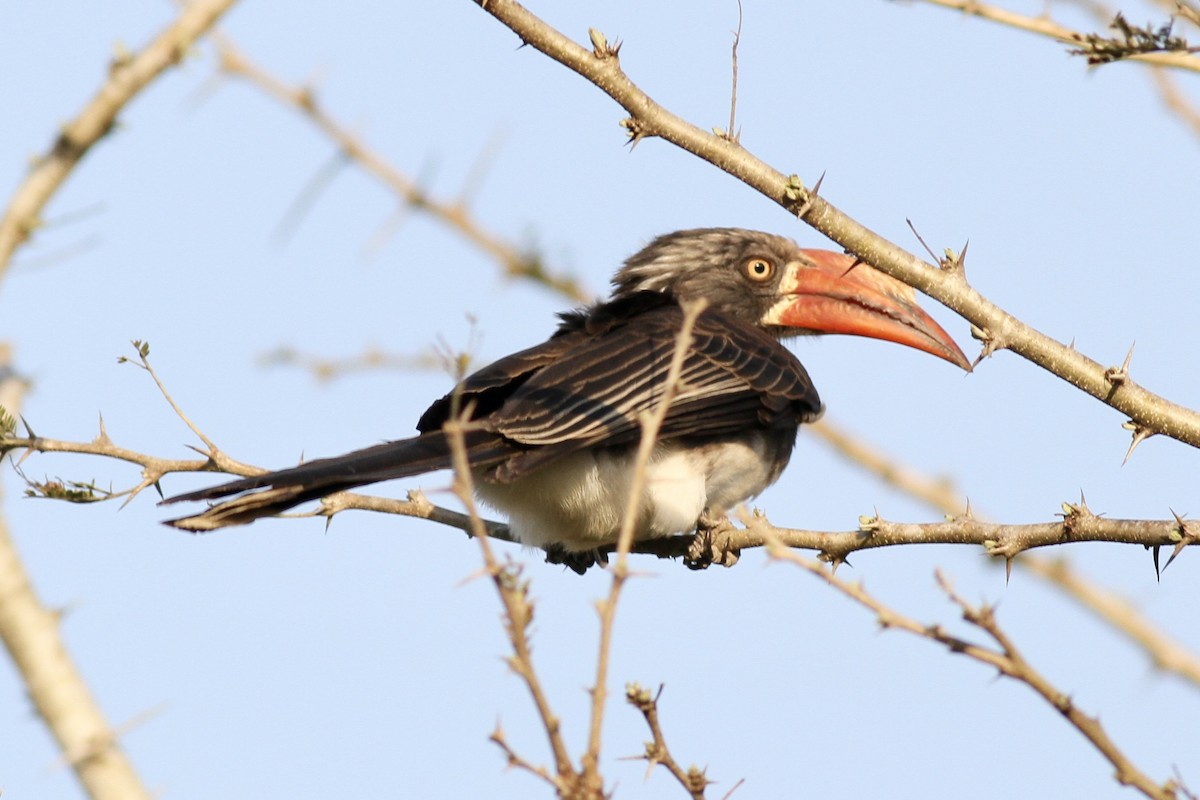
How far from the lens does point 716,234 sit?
7477 mm

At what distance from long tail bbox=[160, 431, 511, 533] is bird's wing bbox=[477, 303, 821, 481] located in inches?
14.9

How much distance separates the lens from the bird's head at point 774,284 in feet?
23.1

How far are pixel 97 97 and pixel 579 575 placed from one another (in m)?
3.98

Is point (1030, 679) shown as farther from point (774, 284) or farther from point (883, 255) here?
point (774, 284)

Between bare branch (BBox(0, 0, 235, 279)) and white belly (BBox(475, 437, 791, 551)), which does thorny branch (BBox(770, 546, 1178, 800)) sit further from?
white belly (BBox(475, 437, 791, 551))

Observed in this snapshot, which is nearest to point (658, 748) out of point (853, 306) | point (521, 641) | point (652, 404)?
point (521, 641)

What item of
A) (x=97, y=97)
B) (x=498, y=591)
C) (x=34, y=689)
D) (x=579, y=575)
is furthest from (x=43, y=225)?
(x=579, y=575)

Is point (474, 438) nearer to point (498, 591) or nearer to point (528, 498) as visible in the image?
point (528, 498)

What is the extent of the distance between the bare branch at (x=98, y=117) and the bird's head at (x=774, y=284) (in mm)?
4017

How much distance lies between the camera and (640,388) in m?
5.38

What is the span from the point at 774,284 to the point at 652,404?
2.18m

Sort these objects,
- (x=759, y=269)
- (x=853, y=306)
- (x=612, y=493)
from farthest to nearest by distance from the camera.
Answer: (x=759, y=269) < (x=853, y=306) < (x=612, y=493)

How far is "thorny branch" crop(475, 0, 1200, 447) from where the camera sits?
14.2ft

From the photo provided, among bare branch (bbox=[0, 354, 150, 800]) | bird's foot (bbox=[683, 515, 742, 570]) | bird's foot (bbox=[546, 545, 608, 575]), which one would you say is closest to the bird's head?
bird's foot (bbox=[546, 545, 608, 575])
